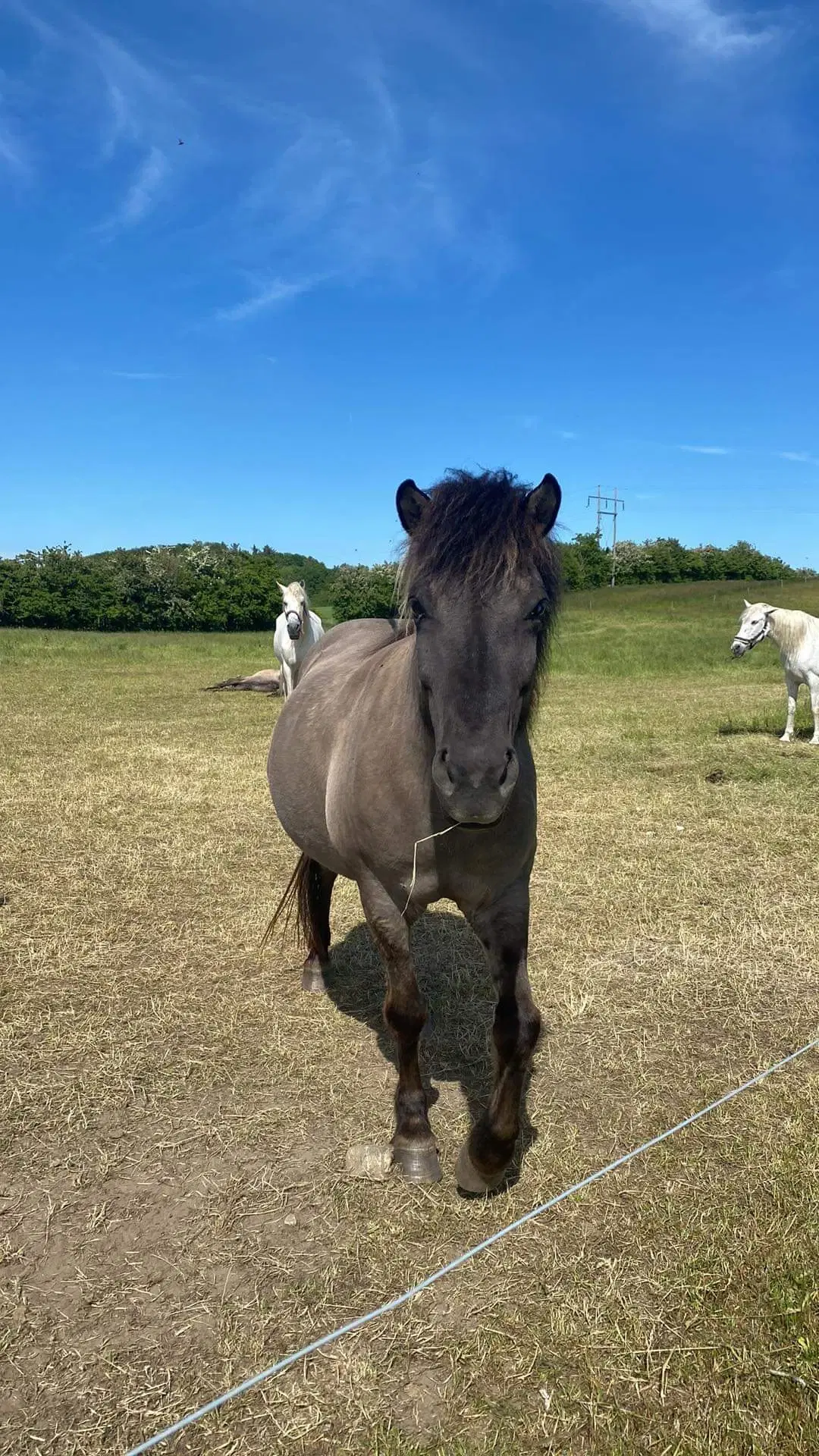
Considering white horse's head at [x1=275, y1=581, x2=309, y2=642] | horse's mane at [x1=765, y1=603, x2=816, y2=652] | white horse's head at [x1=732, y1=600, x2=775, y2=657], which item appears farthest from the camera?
white horse's head at [x1=275, y1=581, x2=309, y2=642]

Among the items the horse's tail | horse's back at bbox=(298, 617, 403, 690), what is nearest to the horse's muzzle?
horse's back at bbox=(298, 617, 403, 690)

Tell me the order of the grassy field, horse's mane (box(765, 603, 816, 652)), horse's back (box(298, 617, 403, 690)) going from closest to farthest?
1. the grassy field
2. horse's back (box(298, 617, 403, 690))
3. horse's mane (box(765, 603, 816, 652))

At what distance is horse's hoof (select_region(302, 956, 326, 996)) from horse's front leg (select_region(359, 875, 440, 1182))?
1.52 metres

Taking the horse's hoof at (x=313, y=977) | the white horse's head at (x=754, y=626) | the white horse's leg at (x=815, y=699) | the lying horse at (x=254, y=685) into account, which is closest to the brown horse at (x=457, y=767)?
the horse's hoof at (x=313, y=977)

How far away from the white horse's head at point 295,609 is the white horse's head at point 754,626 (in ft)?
23.7

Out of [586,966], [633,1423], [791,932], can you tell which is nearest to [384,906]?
[633,1423]

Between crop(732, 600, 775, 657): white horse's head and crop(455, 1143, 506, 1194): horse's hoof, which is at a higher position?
crop(732, 600, 775, 657): white horse's head

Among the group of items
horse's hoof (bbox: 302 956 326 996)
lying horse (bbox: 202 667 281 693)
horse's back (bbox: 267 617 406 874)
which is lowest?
horse's hoof (bbox: 302 956 326 996)

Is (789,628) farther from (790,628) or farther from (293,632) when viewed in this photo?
(293,632)

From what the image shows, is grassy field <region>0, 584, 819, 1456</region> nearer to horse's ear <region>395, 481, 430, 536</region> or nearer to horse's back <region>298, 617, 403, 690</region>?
horse's ear <region>395, 481, 430, 536</region>

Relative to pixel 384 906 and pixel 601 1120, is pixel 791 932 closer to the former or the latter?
pixel 601 1120

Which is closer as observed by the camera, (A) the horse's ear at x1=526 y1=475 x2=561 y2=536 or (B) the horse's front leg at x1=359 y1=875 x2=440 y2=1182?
(A) the horse's ear at x1=526 y1=475 x2=561 y2=536

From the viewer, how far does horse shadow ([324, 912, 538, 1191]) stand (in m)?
3.51

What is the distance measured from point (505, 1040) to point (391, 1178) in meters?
0.73
